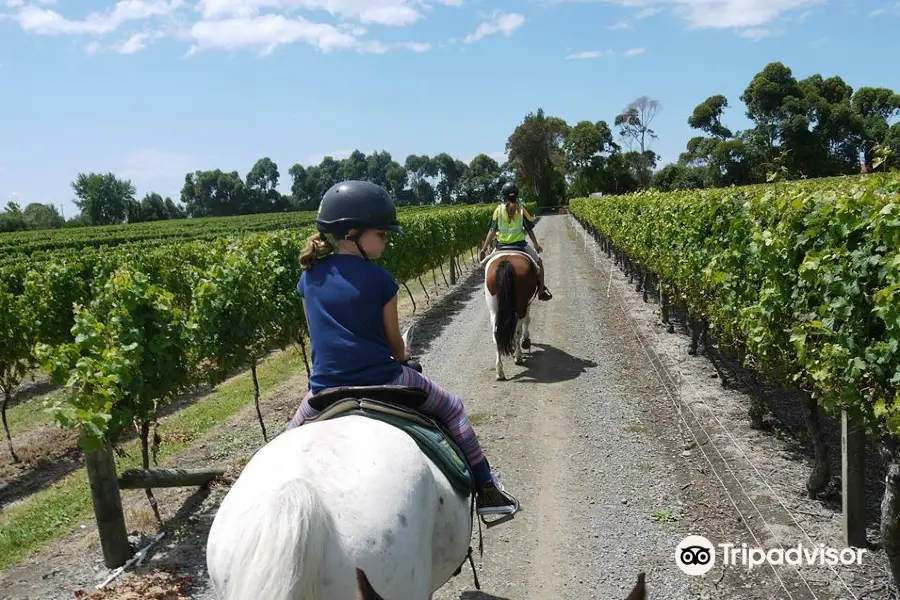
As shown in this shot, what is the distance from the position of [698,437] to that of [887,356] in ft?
11.1

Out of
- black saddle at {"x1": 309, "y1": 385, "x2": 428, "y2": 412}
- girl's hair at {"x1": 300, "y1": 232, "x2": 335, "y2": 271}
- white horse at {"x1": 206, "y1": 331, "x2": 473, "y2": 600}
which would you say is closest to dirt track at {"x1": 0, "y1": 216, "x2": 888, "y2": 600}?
black saddle at {"x1": 309, "y1": 385, "x2": 428, "y2": 412}

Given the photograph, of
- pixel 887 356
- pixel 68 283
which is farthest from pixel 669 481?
pixel 68 283

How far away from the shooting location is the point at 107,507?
5215mm

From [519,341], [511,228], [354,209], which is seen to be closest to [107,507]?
[354,209]

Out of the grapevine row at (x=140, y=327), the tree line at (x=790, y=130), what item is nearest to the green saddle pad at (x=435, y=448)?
the grapevine row at (x=140, y=327)

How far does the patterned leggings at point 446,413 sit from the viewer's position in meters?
3.31

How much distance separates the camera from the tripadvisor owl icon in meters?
4.76

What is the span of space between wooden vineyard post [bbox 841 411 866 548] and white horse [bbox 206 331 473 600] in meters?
3.76

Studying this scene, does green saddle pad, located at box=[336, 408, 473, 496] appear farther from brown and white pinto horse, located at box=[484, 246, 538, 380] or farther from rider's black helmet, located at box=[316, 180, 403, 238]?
brown and white pinto horse, located at box=[484, 246, 538, 380]

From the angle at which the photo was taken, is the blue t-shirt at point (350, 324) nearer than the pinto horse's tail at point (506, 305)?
Yes

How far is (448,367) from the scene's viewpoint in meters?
10.9

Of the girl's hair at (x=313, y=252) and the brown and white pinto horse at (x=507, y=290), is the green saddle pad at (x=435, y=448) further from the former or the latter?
the brown and white pinto horse at (x=507, y=290)

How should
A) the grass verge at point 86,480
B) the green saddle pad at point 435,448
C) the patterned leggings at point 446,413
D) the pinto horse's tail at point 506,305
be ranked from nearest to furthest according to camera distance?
the green saddle pad at point 435,448 < the patterned leggings at point 446,413 < the grass verge at point 86,480 < the pinto horse's tail at point 506,305

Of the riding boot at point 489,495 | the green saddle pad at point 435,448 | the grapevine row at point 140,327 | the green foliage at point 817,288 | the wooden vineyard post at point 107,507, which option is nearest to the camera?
the green saddle pad at point 435,448
